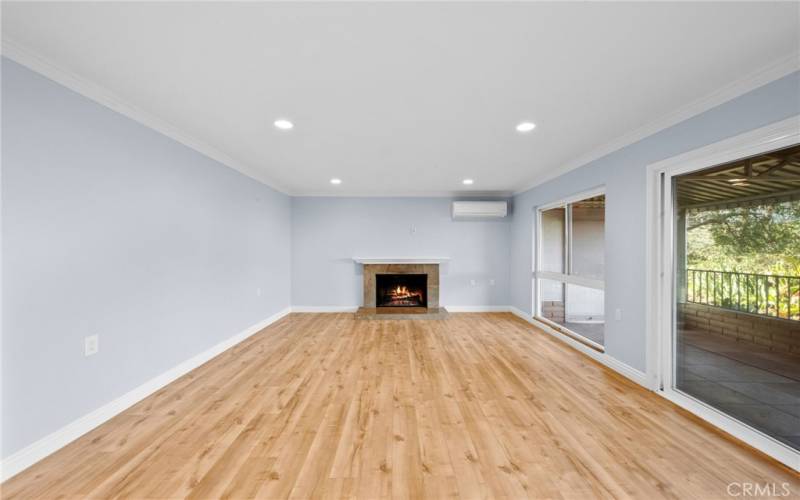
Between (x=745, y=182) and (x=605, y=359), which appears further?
(x=605, y=359)

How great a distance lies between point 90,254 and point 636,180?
4.53m

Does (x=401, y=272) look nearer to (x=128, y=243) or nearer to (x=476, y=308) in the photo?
(x=476, y=308)

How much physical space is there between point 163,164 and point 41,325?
153 cm

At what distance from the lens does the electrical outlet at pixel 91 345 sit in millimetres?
1942

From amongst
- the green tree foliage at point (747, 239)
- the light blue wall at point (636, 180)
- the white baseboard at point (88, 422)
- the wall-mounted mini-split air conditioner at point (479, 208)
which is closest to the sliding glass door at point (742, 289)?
the green tree foliage at point (747, 239)

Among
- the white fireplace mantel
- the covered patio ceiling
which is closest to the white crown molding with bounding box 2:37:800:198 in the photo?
the covered patio ceiling

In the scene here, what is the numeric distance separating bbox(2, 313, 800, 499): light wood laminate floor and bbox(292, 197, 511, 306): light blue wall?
2.60 meters

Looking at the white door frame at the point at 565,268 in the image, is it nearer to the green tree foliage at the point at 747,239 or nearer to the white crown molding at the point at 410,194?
the white crown molding at the point at 410,194

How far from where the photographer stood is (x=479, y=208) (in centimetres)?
546

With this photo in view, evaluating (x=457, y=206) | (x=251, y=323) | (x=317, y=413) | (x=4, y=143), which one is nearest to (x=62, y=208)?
(x=4, y=143)

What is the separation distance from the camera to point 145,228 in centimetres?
241

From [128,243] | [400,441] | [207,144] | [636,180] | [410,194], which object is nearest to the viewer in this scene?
[400,441]

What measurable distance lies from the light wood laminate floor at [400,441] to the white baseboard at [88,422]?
0.20ft

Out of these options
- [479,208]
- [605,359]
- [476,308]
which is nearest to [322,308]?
[476,308]
